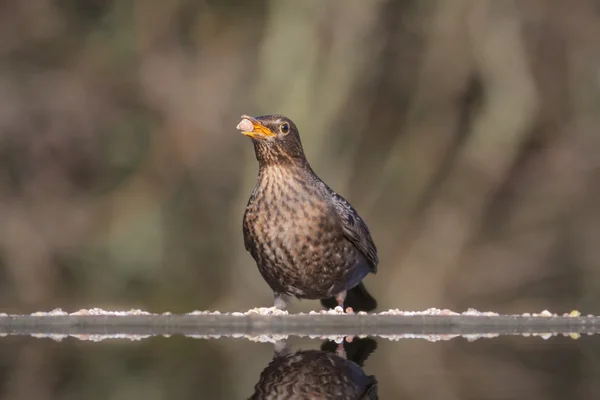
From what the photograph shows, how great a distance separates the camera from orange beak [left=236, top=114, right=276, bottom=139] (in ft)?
17.2

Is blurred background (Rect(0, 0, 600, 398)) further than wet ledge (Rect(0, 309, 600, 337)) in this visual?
Yes

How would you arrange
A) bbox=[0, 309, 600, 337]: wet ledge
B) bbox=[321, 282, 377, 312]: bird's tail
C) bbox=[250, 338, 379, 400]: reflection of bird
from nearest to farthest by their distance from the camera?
bbox=[250, 338, 379, 400]: reflection of bird < bbox=[0, 309, 600, 337]: wet ledge < bbox=[321, 282, 377, 312]: bird's tail

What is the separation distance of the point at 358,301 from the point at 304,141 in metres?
5.49

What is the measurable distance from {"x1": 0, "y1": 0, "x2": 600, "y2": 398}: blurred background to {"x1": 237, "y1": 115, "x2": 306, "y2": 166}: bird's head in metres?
5.92

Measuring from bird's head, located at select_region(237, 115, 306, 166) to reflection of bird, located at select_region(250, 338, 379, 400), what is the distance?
2.81 metres

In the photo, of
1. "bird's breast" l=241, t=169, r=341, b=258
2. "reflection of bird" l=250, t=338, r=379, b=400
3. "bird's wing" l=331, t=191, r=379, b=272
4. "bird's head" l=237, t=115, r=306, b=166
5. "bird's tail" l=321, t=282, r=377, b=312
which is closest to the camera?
A: "reflection of bird" l=250, t=338, r=379, b=400

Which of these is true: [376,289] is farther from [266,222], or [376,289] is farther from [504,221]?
[266,222]

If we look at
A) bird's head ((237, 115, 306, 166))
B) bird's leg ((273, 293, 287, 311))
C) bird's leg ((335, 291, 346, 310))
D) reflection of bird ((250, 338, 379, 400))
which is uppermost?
bird's head ((237, 115, 306, 166))

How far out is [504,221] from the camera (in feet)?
47.0

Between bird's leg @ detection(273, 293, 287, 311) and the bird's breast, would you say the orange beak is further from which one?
bird's leg @ detection(273, 293, 287, 311)

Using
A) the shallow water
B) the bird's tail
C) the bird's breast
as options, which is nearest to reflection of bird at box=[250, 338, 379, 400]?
the shallow water

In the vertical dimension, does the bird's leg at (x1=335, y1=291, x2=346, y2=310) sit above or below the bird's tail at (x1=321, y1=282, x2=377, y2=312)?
below

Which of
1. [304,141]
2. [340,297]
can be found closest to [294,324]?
[340,297]

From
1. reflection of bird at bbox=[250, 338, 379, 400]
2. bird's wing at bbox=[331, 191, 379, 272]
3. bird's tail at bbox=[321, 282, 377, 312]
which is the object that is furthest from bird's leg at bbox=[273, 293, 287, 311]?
reflection of bird at bbox=[250, 338, 379, 400]
